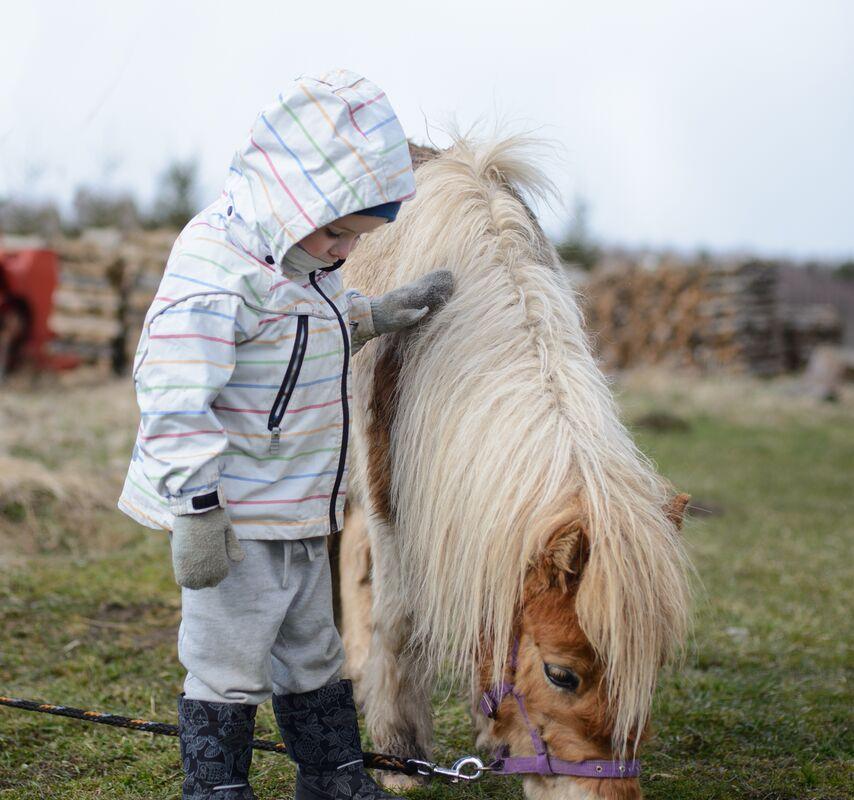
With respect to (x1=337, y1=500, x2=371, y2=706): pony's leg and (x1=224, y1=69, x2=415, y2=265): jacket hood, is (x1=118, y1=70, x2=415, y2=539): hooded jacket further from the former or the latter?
(x1=337, y1=500, x2=371, y2=706): pony's leg

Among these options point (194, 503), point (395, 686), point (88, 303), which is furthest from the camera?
point (88, 303)

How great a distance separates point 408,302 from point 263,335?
0.50 meters

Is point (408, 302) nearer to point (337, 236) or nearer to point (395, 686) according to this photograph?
point (337, 236)

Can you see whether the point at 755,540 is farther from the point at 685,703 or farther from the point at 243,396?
the point at 243,396

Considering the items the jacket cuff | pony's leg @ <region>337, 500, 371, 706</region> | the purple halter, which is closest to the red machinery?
pony's leg @ <region>337, 500, 371, 706</region>

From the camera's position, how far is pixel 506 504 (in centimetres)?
199

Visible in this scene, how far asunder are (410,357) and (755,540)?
406 cm

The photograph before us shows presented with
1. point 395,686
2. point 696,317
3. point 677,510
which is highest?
point 677,510

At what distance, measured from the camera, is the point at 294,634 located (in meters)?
2.15

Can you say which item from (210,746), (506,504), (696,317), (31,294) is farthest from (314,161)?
(696,317)

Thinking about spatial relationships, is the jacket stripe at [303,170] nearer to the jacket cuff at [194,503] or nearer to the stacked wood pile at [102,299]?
the jacket cuff at [194,503]

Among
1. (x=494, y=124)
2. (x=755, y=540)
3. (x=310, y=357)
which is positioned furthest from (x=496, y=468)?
(x=755, y=540)

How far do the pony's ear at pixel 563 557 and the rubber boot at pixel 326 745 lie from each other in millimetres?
620

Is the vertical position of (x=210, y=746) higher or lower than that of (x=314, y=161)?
lower
